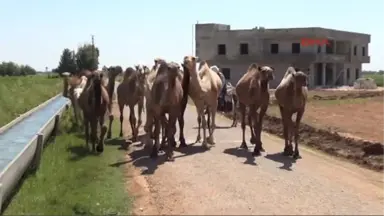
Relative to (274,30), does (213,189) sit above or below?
below

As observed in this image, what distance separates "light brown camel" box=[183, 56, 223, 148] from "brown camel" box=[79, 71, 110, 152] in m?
2.17

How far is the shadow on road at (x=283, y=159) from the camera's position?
13275 mm

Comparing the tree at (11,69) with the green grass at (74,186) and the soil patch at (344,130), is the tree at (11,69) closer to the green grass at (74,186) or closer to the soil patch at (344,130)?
the soil patch at (344,130)

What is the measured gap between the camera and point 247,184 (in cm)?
1102

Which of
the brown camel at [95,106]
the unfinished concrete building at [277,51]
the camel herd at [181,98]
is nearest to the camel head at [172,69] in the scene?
the camel herd at [181,98]

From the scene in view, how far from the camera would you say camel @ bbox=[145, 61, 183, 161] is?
13.5 m

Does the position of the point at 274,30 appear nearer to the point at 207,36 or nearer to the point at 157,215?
the point at 207,36

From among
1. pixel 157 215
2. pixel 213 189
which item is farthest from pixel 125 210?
pixel 213 189

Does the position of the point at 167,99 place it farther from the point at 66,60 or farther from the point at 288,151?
the point at 66,60

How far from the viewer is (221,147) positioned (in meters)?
15.9

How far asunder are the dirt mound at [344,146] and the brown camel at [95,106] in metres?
6.91

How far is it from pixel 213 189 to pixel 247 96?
16.9ft

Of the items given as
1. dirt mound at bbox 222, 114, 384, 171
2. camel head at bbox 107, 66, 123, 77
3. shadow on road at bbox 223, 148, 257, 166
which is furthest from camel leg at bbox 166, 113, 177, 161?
dirt mound at bbox 222, 114, 384, 171

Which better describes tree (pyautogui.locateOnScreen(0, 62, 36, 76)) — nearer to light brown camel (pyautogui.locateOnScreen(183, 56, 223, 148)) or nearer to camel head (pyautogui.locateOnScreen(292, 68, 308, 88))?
light brown camel (pyautogui.locateOnScreen(183, 56, 223, 148))
